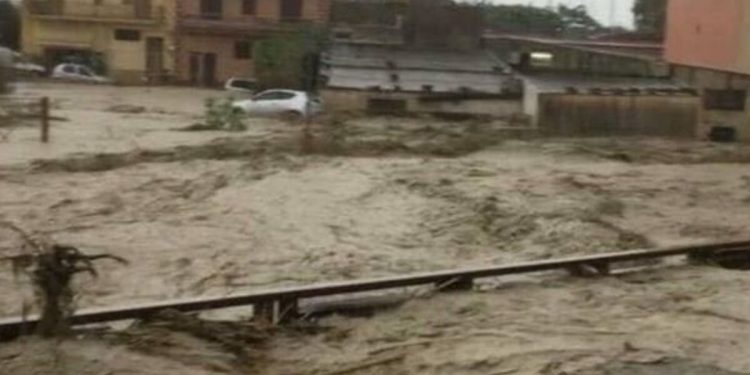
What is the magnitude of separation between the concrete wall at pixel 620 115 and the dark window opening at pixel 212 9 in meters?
19.5

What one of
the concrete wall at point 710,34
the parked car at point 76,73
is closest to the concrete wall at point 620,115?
the concrete wall at point 710,34

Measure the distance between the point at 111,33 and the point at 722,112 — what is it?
1016 inches

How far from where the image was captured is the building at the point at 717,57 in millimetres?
27500

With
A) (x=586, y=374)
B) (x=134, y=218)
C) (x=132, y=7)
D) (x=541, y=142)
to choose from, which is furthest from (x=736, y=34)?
(x=132, y=7)

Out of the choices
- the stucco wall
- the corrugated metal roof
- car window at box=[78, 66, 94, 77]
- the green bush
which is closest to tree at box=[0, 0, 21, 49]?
car window at box=[78, 66, 94, 77]

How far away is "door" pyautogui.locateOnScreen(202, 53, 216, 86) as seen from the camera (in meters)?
46.2

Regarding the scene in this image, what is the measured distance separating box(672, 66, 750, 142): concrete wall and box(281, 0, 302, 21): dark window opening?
20.2 meters

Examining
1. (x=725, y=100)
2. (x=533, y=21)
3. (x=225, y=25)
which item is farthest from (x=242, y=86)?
(x=533, y=21)

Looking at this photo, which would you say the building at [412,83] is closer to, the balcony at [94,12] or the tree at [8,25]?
the balcony at [94,12]

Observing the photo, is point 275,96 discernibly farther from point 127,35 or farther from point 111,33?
point 111,33

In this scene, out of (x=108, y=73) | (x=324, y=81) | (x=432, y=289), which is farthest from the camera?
(x=108, y=73)

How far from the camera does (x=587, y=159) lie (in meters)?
24.6

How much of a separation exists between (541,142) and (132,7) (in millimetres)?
24357

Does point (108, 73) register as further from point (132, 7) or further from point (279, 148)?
point (279, 148)
